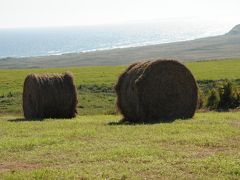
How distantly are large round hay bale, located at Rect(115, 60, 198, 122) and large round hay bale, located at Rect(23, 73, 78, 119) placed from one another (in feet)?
10.2

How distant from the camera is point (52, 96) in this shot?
73.5 ft

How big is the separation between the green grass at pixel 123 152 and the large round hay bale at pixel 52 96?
5.80 meters

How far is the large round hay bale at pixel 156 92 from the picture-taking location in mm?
19625

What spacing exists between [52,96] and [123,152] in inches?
436

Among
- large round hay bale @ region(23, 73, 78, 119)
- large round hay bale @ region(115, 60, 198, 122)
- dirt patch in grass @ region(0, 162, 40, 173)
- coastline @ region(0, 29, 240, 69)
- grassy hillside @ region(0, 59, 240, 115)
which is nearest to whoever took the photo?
dirt patch in grass @ region(0, 162, 40, 173)

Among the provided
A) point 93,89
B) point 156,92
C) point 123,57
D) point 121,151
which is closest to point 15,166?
point 121,151

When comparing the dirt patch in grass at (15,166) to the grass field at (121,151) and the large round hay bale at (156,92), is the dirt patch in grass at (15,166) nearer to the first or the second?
the grass field at (121,151)

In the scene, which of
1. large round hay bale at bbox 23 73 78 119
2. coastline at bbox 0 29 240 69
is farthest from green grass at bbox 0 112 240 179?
coastline at bbox 0 29 240 69

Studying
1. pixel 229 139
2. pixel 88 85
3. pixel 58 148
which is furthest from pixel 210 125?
pixel 88 85

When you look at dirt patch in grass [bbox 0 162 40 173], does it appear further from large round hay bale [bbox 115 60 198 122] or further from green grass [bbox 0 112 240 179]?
large round hay bale [bbox 115 60 198 122]

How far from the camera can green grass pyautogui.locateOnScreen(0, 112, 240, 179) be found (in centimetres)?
1001

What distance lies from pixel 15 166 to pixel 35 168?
54cm

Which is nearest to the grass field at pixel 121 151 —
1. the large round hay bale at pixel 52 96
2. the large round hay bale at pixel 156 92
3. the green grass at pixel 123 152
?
the green grass at pixel 123 152

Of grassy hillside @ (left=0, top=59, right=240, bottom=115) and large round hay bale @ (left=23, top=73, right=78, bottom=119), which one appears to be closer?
large round hay bale @ (left=23, top=73, right=78, bottom=119)
